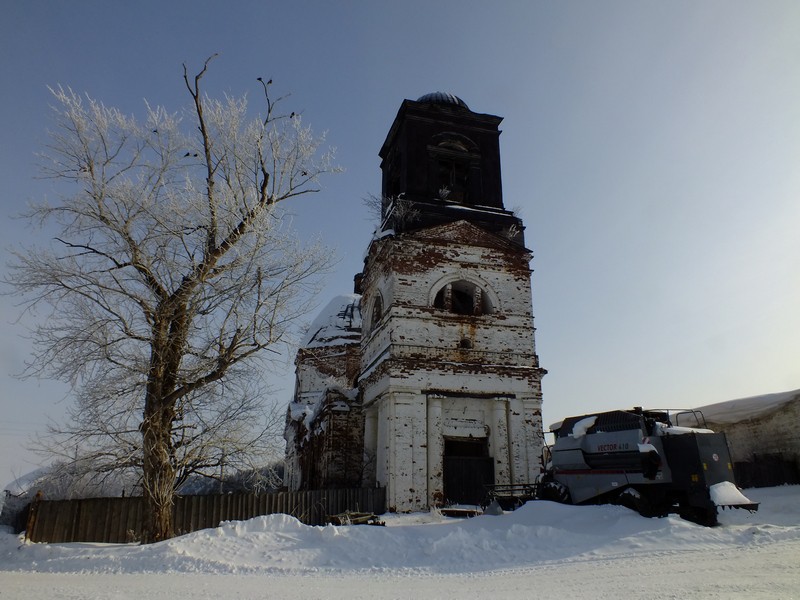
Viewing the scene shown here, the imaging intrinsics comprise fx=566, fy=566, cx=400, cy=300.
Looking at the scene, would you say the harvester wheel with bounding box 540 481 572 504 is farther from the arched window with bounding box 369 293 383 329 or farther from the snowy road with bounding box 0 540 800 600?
the arched window with bounding box 369 293 383 329

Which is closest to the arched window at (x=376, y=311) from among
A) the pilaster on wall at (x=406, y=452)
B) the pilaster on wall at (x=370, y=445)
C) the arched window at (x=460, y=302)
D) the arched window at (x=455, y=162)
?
the arched window at (x=460, y=302)

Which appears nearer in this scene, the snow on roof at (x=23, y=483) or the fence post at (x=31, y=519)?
the fence post at (x=31, y=519)

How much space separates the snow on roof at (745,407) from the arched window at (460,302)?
7840 mm

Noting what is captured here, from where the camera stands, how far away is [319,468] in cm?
1983

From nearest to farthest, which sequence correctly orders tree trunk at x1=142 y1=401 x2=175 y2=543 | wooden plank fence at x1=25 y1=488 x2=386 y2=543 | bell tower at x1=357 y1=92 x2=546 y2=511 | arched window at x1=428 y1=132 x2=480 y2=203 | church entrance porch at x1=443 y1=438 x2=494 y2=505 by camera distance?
tree trunk at x1=142 y1=401 x2=175 y2=543 < wooden plank fence at x1=25 y1=488 x2=386 y2=543 < church entrance porch at x1=443 y1=438 x2=494 y2=505 < bell tower at x1=357 y1=92 x2=546 y2=511 < arched window at x1=428 y1=132 x2=480 y2=203

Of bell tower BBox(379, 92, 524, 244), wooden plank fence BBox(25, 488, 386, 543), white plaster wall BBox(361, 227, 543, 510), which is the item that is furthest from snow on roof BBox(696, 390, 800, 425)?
wooden plank fence BBox(25, 488, 386, 543)

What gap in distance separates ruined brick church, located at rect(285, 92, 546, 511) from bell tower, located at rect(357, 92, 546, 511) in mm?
37

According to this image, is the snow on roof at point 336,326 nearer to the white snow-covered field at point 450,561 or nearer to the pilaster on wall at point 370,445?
the pilaster on wall at point 370,445

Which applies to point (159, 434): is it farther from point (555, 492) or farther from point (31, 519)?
point (555, 492)

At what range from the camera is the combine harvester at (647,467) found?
1052cm

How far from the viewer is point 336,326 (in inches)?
1118

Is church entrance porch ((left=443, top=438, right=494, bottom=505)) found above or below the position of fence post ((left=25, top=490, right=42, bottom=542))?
above

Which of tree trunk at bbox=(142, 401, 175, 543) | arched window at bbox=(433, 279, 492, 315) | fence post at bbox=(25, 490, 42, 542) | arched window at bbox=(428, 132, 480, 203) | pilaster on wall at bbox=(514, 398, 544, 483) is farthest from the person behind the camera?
arched window at bbox=(428, 132, 480, 203)

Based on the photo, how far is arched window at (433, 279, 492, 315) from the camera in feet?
59.7
